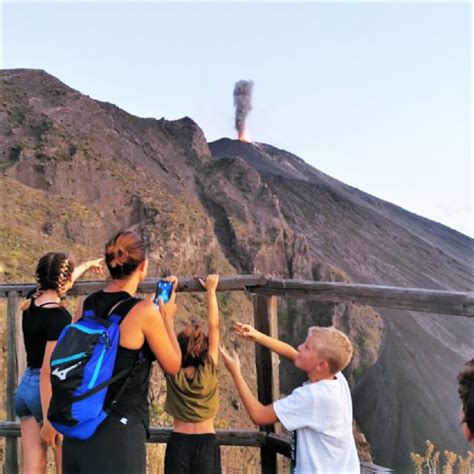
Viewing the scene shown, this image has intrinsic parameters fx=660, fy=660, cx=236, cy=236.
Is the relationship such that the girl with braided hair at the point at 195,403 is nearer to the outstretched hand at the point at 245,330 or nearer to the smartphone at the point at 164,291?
the outstretched hand at the point at 245,330

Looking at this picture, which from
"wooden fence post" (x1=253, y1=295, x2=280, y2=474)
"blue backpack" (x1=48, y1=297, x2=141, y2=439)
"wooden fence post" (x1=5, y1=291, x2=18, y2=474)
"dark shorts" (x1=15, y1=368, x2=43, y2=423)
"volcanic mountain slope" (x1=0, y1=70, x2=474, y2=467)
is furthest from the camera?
"volcanic mountain slope" (x1=0, y1=70, x2=474, y2=467)

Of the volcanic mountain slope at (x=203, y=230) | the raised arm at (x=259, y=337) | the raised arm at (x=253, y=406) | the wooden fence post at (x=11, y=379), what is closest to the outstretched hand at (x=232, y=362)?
the raised arm at (x=253, y=406)

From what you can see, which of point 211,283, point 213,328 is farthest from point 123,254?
point 211,283

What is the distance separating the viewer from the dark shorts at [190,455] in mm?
3072

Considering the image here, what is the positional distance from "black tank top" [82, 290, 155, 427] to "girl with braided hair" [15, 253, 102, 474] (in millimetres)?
611

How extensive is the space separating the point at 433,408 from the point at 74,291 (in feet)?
104

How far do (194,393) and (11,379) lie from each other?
1.62 meters

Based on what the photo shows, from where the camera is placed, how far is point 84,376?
2.44 m

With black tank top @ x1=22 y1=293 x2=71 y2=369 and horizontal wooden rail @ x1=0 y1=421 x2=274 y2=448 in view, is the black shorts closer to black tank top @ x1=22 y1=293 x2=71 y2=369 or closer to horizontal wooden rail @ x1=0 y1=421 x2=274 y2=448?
black tank top @ x1=22 y1=293 x2=71 y2=369

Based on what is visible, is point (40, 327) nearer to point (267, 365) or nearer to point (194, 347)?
point (194, 347)

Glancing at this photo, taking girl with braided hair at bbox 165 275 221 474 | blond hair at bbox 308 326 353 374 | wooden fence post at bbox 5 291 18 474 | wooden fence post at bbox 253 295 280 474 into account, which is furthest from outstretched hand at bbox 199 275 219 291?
wooden fence post at bbox 5 291 18 474

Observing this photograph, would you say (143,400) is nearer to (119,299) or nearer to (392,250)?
(119,299)

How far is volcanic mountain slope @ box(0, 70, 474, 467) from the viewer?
2703 centimetres

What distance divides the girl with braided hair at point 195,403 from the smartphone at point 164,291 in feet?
0.70
